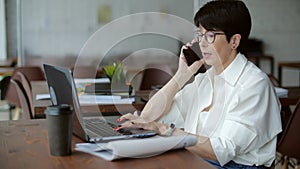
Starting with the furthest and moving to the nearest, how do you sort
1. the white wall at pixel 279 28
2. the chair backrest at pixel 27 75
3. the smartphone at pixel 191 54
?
the white wall at pixel 279 28
the chair backrest at pixel 27 75
the smartphone at pixel 191 54

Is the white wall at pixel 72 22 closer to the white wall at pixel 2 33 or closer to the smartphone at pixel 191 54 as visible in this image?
the white wall at pixel 2 33

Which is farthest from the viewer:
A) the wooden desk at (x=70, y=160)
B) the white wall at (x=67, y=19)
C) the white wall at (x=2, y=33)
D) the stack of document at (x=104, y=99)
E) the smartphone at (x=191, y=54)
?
the white wall at (x=2, y=33)

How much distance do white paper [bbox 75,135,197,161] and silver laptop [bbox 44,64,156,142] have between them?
9cm

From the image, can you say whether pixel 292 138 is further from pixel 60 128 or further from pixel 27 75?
pixel 27 75

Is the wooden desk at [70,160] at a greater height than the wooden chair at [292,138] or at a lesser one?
greater

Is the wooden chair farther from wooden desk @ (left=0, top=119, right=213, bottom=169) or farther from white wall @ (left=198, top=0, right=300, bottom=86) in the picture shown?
white wall @ (left=198, top=0, right=300, bottom=86)

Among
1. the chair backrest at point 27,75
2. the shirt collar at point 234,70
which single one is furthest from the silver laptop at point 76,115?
the chair backrest at point 27,75

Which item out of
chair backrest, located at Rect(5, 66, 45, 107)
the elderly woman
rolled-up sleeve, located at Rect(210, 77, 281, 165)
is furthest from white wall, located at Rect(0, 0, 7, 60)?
rolled-up sleeve, located at Rect(210, 77, 281, 165)

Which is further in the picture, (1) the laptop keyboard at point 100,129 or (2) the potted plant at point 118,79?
(2) the potted plant at point 118,79

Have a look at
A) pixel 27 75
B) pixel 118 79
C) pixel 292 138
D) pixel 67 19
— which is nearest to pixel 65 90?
pixel 118 79

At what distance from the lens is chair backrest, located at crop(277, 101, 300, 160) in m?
2.74

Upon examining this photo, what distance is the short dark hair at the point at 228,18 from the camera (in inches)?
78.6

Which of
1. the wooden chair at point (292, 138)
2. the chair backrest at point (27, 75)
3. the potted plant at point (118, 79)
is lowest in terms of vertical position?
the chair backrest at point (27, 75)

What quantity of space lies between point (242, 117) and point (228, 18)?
446mm
